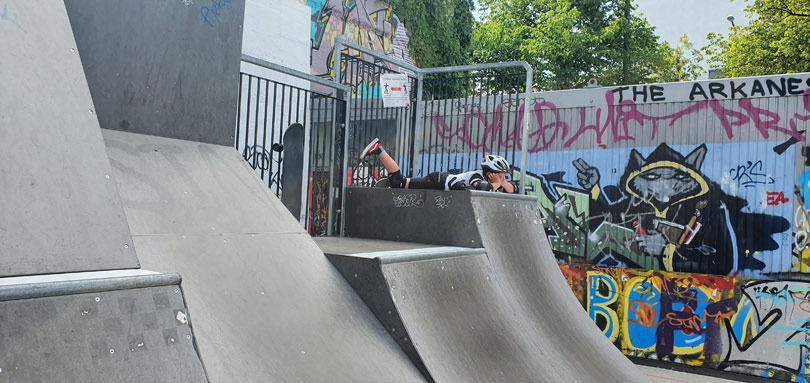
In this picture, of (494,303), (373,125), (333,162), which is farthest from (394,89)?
(494,303)

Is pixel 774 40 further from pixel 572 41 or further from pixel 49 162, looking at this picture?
pixel 49 162

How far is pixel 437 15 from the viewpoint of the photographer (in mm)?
26328

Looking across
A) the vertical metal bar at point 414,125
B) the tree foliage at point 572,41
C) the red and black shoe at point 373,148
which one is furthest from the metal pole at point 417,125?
the tree foliage at point 572,41

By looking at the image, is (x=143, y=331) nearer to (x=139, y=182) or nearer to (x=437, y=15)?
(x=139, y=182)

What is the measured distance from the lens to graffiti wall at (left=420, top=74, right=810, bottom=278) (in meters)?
10.0

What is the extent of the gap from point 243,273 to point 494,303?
2326 mm

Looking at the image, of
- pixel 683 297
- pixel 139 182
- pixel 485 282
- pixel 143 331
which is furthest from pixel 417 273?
pixel 683 297

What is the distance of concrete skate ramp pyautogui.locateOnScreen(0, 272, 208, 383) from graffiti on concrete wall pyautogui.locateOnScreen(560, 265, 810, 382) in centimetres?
980

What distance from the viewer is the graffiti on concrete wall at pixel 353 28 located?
67.7 ft

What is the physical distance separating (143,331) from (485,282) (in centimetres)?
346

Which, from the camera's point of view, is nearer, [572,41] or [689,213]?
[689,213]

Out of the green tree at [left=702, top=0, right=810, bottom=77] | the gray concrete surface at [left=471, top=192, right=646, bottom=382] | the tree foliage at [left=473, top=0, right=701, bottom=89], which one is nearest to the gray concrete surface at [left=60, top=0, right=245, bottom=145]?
the gray concrete surface at [left=471, top=192, right=646, bottom=382]

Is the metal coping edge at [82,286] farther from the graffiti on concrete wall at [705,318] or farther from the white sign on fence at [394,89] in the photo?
the graffiti on concrete wall at [705,318]

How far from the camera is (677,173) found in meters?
10.9
